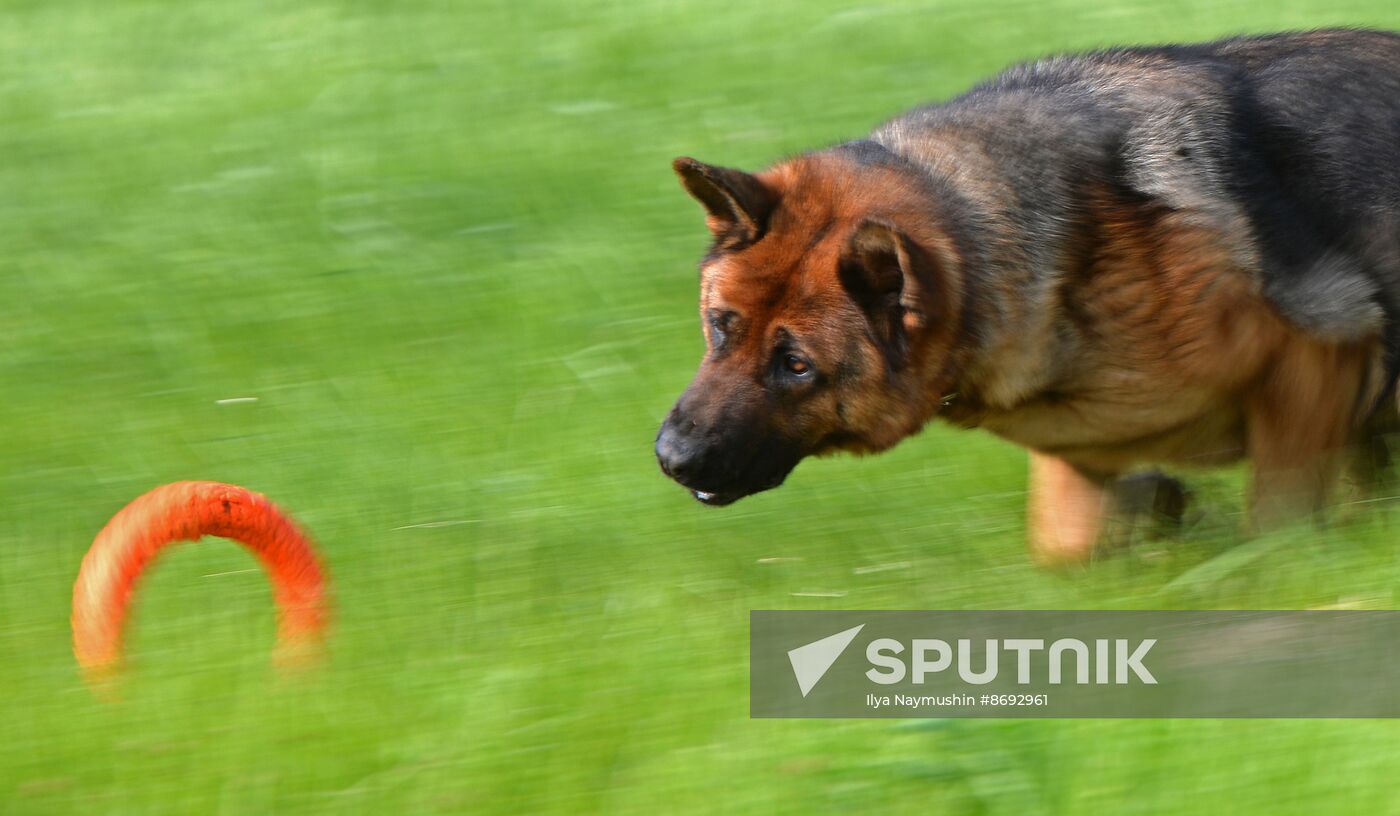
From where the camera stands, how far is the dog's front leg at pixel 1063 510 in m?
6.00

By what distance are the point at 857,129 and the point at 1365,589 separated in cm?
589

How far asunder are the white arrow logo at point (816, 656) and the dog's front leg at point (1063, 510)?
4.31 ft

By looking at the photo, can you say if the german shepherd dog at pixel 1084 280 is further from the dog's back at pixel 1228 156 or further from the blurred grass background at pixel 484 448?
the blurred grass background at pixel 484 448

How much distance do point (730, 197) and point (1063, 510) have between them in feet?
6.19

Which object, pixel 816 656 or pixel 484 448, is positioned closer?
pixel 816 656

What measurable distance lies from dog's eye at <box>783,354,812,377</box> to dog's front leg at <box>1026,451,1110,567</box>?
3.86ft

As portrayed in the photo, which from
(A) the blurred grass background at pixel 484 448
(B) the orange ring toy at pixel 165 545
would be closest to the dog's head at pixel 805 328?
(A) the blurred grass background at pixel 484 448

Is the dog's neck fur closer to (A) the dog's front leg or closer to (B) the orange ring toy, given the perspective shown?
(A) the dog's front leg

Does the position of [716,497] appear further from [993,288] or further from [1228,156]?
[1228,156]

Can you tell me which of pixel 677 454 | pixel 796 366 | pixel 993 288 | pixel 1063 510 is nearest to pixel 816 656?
pixel 677 454

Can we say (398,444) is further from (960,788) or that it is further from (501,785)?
(960,788)

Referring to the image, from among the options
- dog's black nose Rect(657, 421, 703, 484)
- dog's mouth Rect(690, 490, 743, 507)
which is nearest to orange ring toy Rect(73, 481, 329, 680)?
dog's black nose Rect(657, 421, 703, 484)

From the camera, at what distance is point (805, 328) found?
5.36 metres

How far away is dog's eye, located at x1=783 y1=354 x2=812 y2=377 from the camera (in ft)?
17.7
